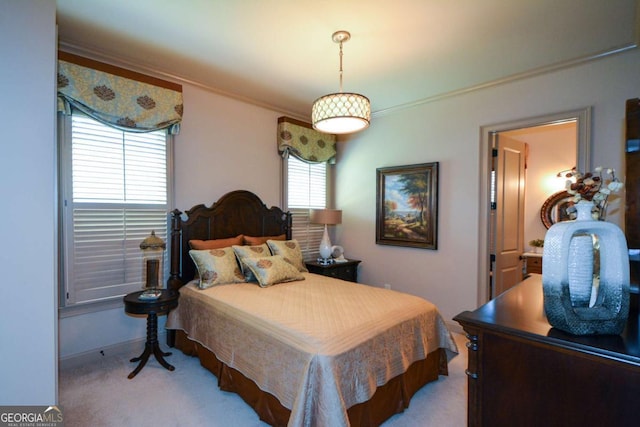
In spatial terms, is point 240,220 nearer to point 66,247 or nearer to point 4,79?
point 66,247

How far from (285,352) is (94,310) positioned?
209cm

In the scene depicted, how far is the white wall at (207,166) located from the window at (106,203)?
0.65 feet

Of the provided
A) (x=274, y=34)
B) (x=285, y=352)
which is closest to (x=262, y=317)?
(x=285, y=352)

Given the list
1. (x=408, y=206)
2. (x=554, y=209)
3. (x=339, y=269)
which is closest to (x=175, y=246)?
(x=339, y=269)

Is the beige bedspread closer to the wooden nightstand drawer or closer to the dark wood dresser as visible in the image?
the dark wood dresser

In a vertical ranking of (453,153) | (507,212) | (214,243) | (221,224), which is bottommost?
(214,243)

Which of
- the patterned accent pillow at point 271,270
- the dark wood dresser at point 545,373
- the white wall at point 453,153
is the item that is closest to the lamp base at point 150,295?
the patterned accent pillow at point 271,270

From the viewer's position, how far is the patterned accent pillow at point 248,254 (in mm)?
3078

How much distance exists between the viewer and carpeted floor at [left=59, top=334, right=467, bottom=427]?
203 cm

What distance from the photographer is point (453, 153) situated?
11.8ft

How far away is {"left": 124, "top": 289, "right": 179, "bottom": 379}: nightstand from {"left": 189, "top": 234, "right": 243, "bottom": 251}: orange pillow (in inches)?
20.4

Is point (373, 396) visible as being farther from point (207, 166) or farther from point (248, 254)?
point (207, 166)

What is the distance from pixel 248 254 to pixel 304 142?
6.39ft

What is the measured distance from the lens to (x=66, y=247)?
2.58 meters
